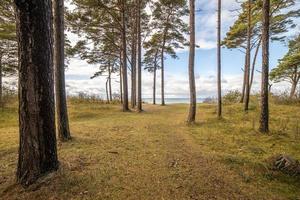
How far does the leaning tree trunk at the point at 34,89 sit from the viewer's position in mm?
3598

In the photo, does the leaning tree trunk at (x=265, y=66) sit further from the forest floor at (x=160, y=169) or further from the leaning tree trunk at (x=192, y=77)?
the leaning tree trunk at (x=192, y=77)

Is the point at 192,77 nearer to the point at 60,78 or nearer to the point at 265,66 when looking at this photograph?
the point at 265,66

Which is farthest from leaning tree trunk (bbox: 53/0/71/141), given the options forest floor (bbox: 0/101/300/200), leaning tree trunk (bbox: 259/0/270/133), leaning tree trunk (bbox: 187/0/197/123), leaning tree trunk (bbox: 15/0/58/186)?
leaning tree trunk (bbox: 259/0/270/133)

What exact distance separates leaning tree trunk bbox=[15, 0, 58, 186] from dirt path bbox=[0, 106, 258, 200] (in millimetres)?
350

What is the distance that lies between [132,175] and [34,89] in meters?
2.32

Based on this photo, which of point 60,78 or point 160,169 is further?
point 60,78

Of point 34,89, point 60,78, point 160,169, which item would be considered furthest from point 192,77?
point 34,89

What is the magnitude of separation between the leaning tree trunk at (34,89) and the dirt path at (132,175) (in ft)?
1.15

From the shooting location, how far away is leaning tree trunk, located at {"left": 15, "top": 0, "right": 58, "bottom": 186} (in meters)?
3.60

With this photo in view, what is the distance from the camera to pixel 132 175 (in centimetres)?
436

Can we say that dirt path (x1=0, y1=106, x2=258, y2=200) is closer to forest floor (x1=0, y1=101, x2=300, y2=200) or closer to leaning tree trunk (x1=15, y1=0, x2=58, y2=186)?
forest floor (x1=0, y1=101, x2=300, y2=200)

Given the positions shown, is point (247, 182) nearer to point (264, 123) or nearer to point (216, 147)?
point (216, 147)

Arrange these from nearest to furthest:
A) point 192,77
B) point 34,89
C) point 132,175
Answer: point 34,89, point 132,175, point 192,77

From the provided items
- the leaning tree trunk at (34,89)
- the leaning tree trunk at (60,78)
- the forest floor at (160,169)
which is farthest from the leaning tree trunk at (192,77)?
the leaning tree trunk at (34,89)
